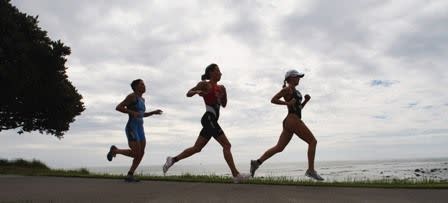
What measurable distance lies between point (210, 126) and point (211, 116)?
0.20 m

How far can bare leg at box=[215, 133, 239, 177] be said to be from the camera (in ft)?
28.0

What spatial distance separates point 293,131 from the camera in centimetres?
872

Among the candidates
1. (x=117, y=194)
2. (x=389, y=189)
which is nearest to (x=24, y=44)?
(x=117, y=194)

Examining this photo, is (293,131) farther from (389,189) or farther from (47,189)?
(47,189)

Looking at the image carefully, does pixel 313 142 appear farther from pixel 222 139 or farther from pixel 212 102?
pixel 212 102

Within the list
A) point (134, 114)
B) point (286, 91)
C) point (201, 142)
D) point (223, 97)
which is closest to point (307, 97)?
point (286, 91)

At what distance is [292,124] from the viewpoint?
869 centimetres

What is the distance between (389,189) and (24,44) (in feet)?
61.4

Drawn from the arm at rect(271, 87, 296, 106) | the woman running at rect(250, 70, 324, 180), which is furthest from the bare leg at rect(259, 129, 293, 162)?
the arm at rect(271, 87, 296, 106)

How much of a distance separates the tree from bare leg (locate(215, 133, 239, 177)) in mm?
15135

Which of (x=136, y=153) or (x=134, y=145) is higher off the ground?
(x=134, y=145)

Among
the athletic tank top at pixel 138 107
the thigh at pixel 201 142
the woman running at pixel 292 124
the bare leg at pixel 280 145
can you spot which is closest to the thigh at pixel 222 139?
the thigh at pixel 201 142

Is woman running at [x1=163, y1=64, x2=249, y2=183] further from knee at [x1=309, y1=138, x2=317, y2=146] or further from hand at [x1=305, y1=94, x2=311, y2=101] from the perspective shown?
hand at [x1=305, y1=94, x2=311, y2=101]

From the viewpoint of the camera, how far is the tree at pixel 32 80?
2095 centimetres
